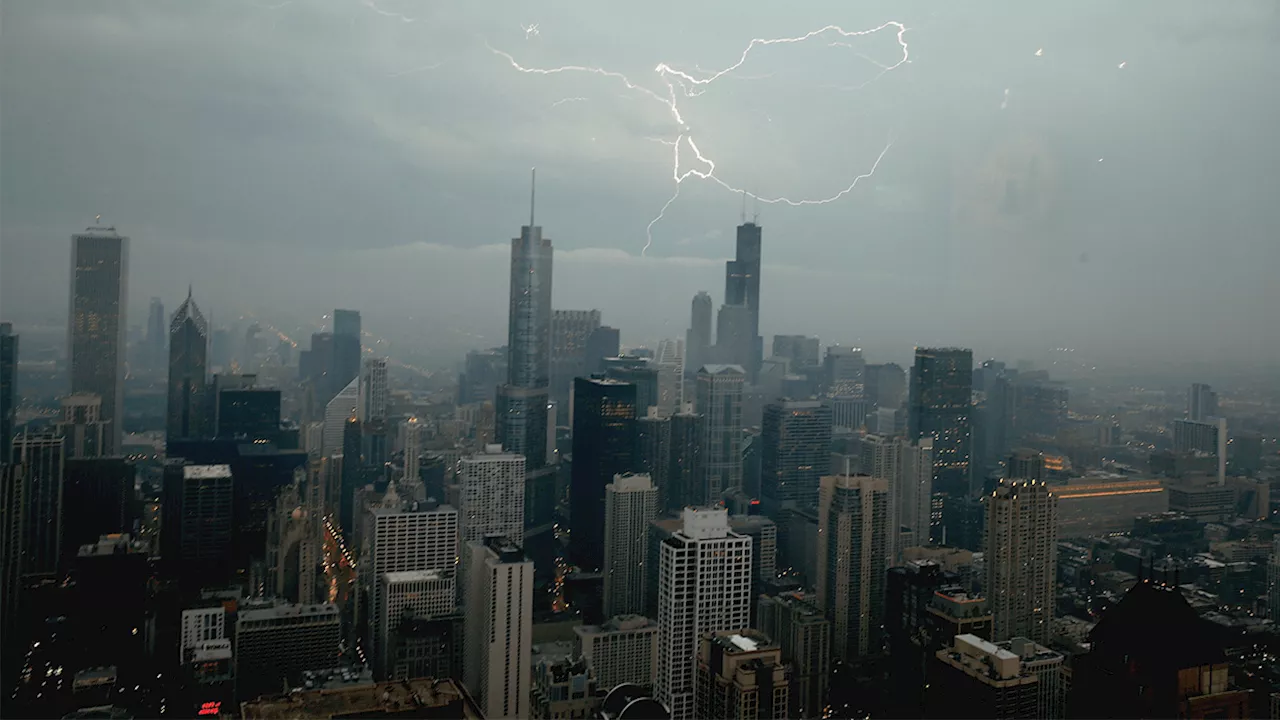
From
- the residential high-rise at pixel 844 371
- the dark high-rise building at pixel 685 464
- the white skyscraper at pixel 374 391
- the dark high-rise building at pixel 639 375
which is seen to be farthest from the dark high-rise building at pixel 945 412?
the white skyscraper at pixel 374 391

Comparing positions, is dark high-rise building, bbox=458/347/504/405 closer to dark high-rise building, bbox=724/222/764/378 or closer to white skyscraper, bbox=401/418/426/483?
white skyscraper, bbox=401/418/426/483

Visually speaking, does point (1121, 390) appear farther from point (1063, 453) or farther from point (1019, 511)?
point (1019, 511)

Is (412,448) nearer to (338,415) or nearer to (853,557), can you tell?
(338,415)

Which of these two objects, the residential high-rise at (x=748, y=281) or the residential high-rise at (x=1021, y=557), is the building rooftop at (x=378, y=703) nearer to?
the residential high-rise at (x=1021, y=557)

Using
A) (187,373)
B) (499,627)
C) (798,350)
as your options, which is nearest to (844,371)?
(798,350)

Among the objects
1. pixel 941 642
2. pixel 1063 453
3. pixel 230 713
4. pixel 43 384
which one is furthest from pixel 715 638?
pixel 43 384
